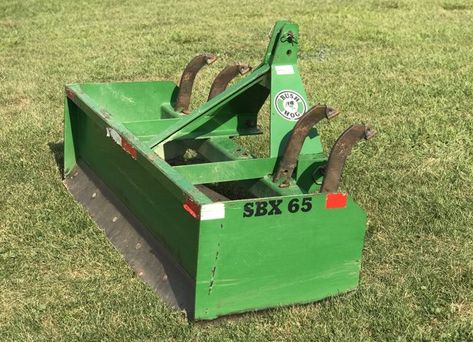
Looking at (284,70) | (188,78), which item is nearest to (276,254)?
(284,70)

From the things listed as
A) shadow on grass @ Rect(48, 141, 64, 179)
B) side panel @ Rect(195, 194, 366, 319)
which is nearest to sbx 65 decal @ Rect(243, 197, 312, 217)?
side panel @ Rect(195, 194, 366, 319)

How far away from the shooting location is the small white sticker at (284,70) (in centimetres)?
410

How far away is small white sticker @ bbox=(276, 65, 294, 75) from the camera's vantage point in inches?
161

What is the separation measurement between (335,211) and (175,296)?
0.88 metres

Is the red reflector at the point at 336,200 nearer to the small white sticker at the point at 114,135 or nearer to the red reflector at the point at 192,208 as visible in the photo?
the red reflector at the point at 192,208

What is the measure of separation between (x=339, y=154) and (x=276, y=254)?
2.01 feet

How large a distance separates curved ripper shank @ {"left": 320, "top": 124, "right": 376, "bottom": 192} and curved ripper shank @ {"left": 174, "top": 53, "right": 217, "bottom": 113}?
1777mm

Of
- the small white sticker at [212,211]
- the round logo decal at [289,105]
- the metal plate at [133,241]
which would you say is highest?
the small white sticker at [212,211]

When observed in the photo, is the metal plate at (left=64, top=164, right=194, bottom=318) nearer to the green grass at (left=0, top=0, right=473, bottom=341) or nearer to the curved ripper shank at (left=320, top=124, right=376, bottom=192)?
the green grass at (left=0, top=0, right=473, bottom=341)

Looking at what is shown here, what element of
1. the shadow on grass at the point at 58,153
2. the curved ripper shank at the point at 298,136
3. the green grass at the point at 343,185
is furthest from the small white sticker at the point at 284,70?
the shadow on grass at the point at 58,153

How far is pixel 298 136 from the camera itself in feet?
12.2

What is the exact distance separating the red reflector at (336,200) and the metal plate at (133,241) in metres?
0.76

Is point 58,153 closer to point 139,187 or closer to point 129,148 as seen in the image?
point 139,187

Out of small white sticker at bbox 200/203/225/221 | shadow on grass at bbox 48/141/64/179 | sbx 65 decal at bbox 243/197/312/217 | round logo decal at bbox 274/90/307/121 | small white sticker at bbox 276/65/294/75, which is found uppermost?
small white sticker at bbox 276/65/294/75
